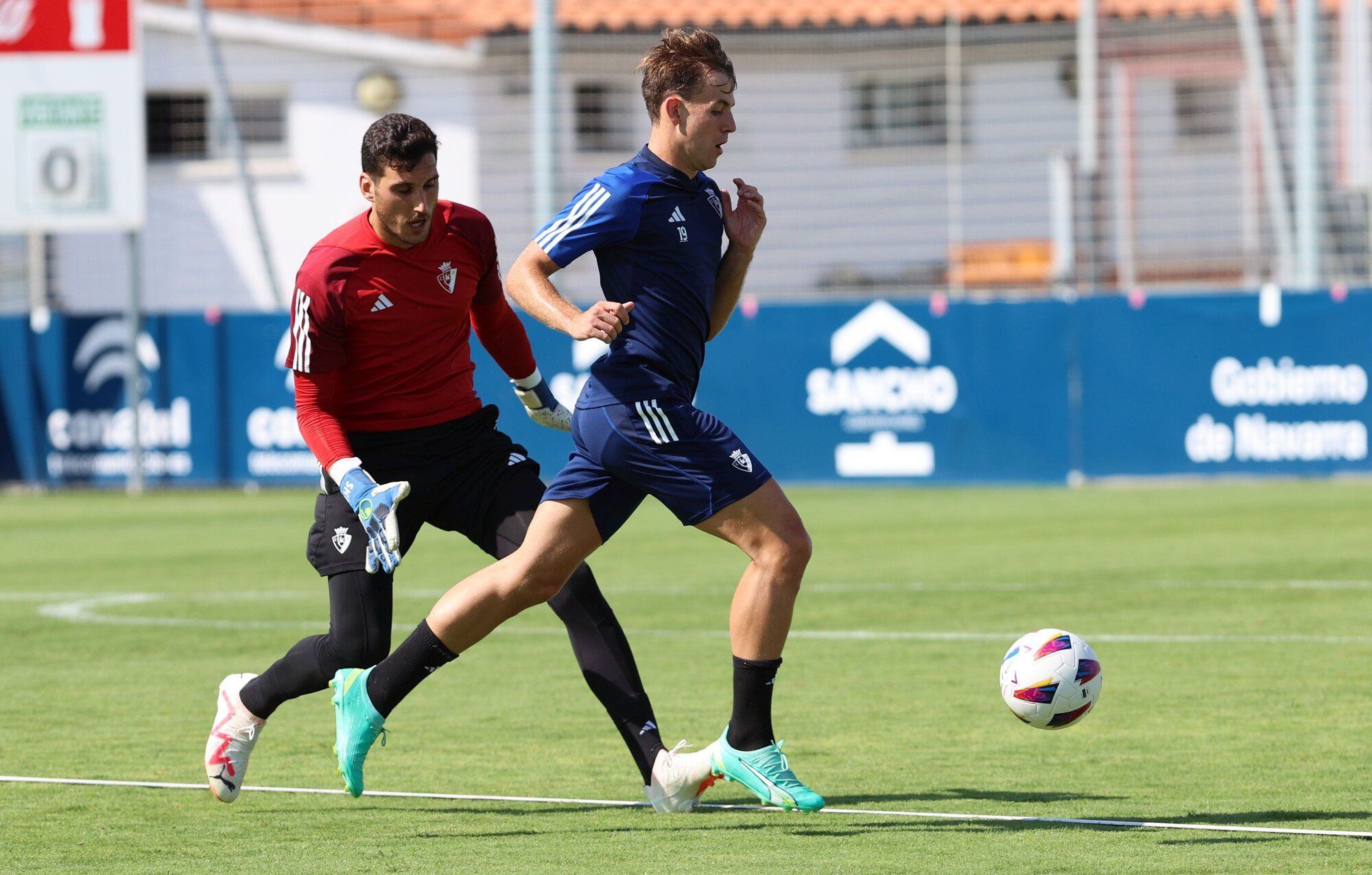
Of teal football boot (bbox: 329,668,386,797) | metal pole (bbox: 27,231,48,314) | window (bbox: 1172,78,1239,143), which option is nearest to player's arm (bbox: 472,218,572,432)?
teal football boot (bbox: 329,668,386,797)

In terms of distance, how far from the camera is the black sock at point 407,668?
5867 mm

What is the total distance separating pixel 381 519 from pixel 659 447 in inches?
30.9

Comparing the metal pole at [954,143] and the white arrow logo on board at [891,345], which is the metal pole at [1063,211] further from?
the white arrow logo on board at [891,345]

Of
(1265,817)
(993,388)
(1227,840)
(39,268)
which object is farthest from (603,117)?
(1227,840)

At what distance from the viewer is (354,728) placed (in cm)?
581

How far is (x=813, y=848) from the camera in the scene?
531 centimetres

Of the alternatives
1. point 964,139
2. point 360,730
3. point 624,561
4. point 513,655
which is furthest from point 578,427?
point 964,139

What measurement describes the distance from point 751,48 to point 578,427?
24162 mm

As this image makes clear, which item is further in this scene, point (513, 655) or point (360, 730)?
point (513, 655)

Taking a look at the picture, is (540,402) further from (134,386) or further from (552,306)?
(134,386)

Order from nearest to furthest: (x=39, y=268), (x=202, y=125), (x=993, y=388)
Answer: (x=993, y=388) < (x=39, y=268) < (x=202, y=125)

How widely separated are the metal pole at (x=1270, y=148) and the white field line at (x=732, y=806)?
15961 mm

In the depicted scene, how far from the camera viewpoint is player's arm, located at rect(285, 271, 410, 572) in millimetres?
5938

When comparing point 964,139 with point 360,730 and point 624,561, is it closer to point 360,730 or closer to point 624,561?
point 624,561
